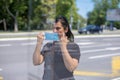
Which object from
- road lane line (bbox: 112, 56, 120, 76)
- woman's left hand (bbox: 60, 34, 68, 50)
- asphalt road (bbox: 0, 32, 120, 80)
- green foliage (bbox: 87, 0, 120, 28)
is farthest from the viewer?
road lane line (bbox: 112, 56, 120, 76)

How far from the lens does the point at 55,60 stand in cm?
289

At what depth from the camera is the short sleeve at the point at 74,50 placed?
2.86 meters

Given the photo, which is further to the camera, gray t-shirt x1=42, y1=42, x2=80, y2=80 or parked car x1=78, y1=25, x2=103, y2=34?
parked car x1=78, y1=25, x2=103, y2=34

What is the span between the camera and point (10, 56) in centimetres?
1072

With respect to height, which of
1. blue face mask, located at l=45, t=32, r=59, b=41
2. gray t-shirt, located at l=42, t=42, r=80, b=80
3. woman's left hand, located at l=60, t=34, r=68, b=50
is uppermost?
blue face mask, located at l=45, t=32, r=59, b=41

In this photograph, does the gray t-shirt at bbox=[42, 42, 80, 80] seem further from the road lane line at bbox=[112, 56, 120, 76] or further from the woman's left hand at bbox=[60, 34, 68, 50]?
the road lane line at bbox=[112, 56, 120, 76]

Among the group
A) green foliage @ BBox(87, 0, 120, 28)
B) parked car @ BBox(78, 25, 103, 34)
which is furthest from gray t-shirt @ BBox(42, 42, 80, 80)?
green foliage @ BBox(87, 0, 120, 28)

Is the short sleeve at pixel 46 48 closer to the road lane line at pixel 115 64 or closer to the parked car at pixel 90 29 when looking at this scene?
the parked car at pixel 90 29

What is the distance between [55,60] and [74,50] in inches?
6.6

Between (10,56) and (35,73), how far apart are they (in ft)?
25.0

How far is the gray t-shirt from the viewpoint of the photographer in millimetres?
2869

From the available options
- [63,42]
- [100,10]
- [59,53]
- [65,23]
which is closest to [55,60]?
[59,53]

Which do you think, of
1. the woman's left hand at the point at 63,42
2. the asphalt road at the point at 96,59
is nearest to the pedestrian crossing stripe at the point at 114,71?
the asphalt road at the point at 96,59

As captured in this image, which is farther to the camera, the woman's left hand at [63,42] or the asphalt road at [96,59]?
the asphalt road at [96,59]
